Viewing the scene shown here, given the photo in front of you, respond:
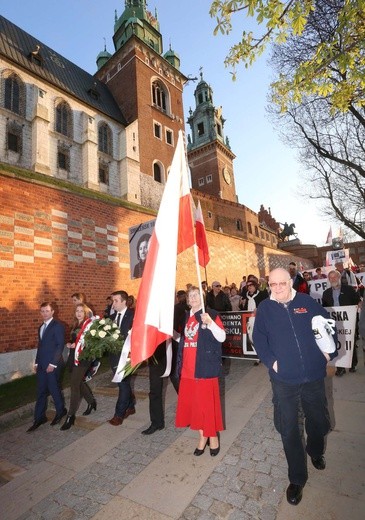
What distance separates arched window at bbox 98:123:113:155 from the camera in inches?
904

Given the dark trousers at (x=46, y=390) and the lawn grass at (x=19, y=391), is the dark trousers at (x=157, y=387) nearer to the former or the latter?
the dark trousers at (x=46, y=390)

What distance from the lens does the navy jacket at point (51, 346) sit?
5012 mm

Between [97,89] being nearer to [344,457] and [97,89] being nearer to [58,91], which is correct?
[58,91]

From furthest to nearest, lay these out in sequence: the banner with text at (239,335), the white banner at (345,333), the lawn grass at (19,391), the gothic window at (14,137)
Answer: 1. the gothic window at (14,137)
2. the banner with text at (239,335)
3. the lawn grass at (19,391)
4. the white banner at (345,333)

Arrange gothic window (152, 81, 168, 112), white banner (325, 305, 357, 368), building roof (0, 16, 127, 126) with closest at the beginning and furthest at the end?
1. white banner (325, 305, 357, 368)
2. building roof (0, 16, 127, 126)
3. gothic window (152, 81, 168, 112)

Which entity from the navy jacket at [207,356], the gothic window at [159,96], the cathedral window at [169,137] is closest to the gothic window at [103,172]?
the cathedral window at [169,137]

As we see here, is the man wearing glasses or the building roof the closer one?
the man wearing glasses

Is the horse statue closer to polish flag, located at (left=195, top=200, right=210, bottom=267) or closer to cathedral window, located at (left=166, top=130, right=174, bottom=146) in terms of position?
cathedral window, located at (left=166, top=130, right=174, bottom=146)

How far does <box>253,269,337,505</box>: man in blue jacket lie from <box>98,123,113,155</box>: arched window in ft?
76.9

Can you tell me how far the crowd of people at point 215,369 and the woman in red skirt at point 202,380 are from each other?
0.4 inches

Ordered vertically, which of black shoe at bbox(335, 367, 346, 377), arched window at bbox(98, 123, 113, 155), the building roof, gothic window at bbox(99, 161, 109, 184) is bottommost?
black shoe at bbox(335, 367, 346, 377)

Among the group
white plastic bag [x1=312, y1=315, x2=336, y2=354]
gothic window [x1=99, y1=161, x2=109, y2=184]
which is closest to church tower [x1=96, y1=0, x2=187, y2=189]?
gothic window [x1=99, y1=161, x2=109, y2=184]

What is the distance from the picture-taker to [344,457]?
2971 millimetres

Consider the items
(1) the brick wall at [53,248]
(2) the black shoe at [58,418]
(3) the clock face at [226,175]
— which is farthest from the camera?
(3) the clock face at [226,175]
